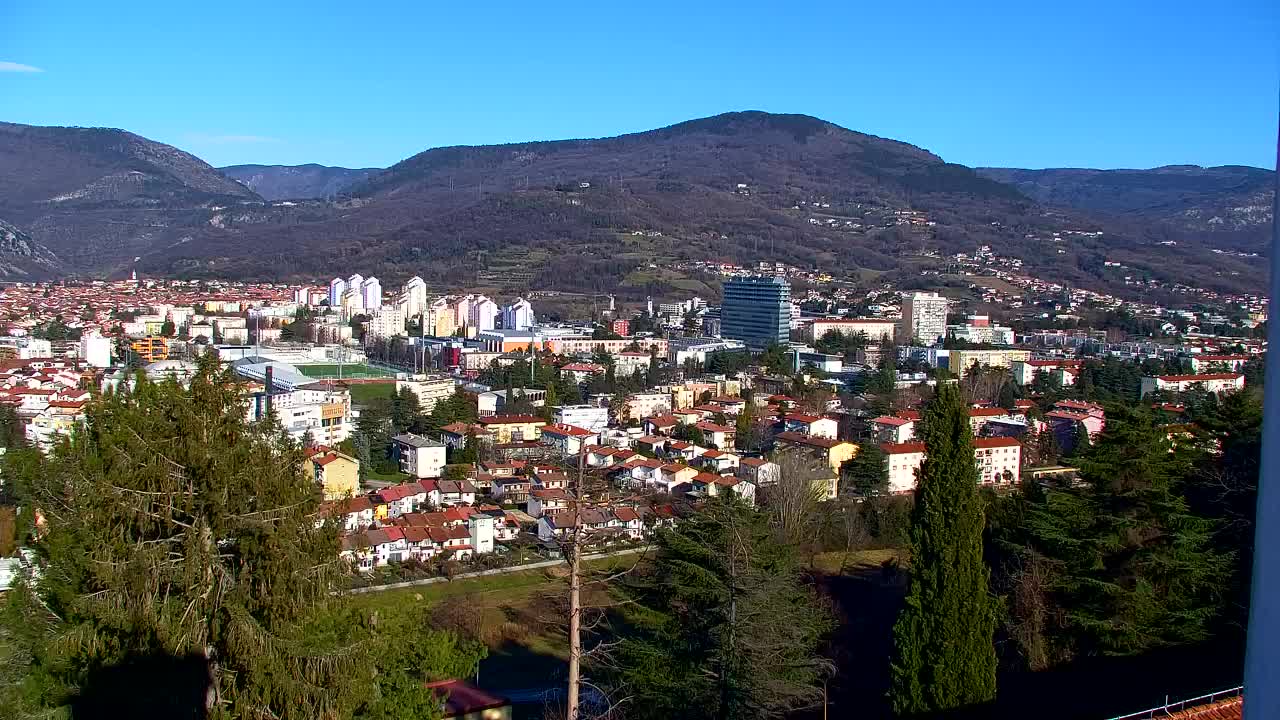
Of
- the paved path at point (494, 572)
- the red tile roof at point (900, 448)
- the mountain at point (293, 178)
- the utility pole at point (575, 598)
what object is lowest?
the paved path at point (494, 572)

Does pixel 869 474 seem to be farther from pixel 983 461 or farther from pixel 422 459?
pixel 422 459

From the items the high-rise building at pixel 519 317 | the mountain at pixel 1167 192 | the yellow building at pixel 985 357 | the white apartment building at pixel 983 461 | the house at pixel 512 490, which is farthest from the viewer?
the mountain at pixel 1167 192

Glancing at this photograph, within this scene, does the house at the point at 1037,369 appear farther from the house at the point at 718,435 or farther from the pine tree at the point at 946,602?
the pine tree at the point at 946,602

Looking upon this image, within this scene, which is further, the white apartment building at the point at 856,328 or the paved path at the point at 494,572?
the white apartment building at the point at 856,328

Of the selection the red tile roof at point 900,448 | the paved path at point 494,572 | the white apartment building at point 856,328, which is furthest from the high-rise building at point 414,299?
the paved path at point 494,572

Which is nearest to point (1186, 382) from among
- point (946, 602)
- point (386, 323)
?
point (946, 602)

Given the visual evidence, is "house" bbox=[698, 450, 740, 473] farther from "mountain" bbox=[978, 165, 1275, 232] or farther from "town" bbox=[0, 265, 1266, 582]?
"mountain" bbox=[978, 165, 1275, 232]

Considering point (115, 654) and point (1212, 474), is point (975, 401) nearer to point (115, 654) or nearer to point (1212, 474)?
point (1212, 474)
